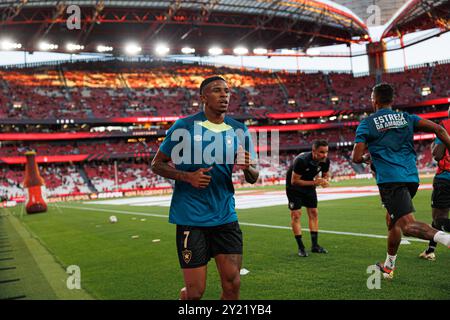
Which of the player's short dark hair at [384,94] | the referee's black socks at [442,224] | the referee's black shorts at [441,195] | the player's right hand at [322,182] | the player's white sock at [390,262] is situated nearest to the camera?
the player's short dark hair at [384,94]

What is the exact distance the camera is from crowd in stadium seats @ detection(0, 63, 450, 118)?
57.9 metres

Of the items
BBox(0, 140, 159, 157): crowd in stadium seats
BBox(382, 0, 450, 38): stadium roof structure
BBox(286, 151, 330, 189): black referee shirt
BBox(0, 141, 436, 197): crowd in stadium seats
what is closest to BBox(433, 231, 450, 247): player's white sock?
BBox(286, 151, 330, 189): black referee shirt

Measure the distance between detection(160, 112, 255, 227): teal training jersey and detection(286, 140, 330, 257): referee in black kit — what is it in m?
3.67

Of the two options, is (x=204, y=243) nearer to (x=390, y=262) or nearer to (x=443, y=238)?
(x=443, y=238)

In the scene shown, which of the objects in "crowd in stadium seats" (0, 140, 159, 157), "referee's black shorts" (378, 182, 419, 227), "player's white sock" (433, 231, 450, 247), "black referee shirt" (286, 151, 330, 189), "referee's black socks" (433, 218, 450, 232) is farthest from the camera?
"crowd in stadium seats" (0, 140, 159, 157)

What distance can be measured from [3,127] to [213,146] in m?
58.1

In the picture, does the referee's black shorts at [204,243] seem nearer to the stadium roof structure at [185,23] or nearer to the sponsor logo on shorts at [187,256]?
the sponsor logo on shorts at [187,256]

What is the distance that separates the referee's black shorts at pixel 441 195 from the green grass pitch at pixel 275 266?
0.83 metres

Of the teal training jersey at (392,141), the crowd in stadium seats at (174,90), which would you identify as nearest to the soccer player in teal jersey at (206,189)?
the teal training jersey at (392,141)

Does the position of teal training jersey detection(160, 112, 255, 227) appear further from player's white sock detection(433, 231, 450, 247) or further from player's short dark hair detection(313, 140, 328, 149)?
player's short dark hair detection(313, 140, 328, 149)

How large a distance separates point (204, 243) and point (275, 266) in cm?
345

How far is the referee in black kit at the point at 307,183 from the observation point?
7.37 metres

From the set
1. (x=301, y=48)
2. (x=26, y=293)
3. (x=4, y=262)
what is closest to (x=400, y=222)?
(x=26, y=293)

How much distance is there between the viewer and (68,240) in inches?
478
